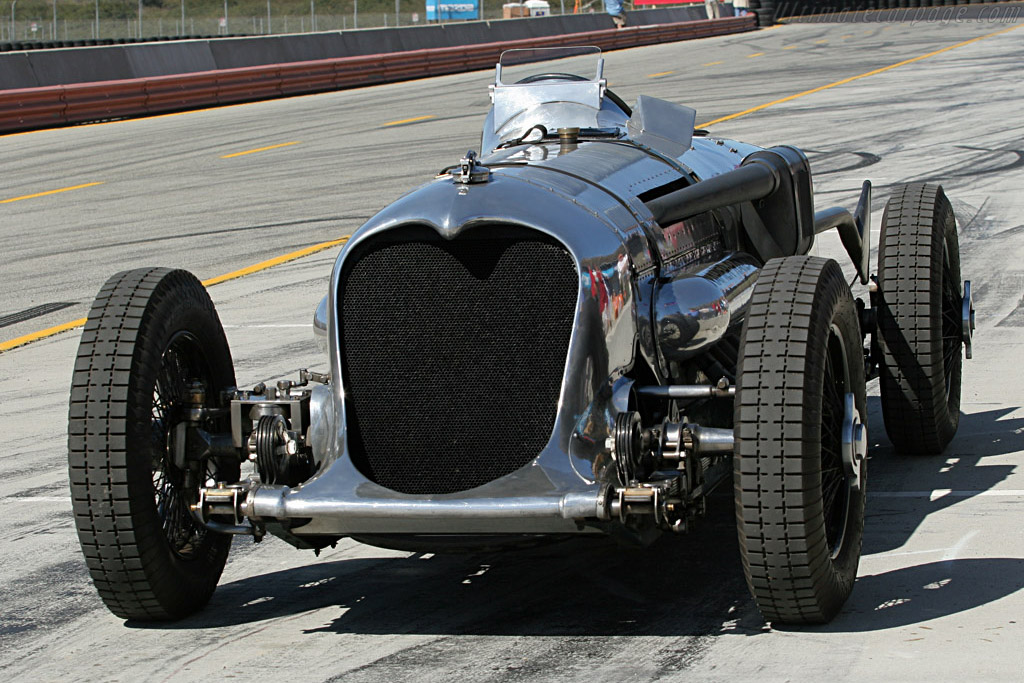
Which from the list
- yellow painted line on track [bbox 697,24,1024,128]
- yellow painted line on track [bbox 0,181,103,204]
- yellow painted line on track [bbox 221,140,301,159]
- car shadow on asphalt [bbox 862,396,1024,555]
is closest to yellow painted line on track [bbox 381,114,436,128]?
yellow painted line on track [bbox 221,140,301,159]

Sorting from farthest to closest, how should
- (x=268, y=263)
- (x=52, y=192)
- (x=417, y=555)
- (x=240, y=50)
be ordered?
(x=240, y=50) < (x=52, y=192) < (x=268, y=263) < (x=417, y=555)

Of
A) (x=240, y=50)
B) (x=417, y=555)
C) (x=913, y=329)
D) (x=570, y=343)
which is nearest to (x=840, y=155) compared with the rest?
(x=913, y=329)

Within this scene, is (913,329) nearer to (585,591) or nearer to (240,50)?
(585,591)

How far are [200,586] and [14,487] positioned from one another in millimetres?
2126

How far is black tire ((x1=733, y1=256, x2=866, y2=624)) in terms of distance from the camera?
4648 mm

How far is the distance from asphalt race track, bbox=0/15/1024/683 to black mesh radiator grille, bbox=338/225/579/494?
0.60m

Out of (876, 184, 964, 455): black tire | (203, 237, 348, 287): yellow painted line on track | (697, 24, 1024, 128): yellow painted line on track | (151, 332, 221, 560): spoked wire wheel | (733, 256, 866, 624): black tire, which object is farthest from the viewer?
(697, 24, 1024, 128): yellow painted line on track

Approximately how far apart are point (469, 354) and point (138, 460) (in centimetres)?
114

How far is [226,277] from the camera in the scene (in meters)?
12.9

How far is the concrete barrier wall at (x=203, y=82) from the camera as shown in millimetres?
25127

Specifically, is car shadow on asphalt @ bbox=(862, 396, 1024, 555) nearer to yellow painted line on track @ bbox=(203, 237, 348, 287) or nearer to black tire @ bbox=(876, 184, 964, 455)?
black tire @ bbox=(876, 184, 964, 455)

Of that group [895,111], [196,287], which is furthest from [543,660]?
[895,111]

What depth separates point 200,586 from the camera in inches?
212

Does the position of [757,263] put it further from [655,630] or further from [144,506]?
[144,506]
